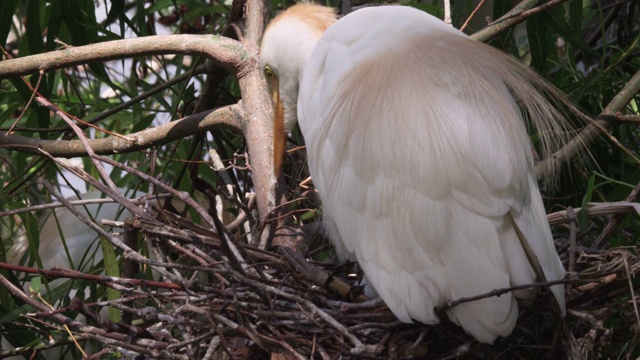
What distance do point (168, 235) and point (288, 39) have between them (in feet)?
1.53

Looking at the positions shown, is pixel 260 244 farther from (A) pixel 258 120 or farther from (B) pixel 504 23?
(B) pixel 504 23

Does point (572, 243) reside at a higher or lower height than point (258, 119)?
lower

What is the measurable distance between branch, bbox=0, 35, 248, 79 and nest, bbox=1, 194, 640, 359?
1.27 ft

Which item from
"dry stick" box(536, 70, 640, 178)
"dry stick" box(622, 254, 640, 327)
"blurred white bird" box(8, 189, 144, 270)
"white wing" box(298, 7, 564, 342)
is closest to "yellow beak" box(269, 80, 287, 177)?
"white wing" box(298, 7, 564, 342)

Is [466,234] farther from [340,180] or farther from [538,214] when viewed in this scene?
[340,180]

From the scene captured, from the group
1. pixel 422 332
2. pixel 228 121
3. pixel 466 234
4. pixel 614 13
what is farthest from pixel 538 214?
pixel 614 13

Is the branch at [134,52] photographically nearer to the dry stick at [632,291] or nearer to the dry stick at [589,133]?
the dry stick at [589,133]

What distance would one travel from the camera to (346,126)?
4.55ft

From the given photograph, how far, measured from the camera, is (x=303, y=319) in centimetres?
129

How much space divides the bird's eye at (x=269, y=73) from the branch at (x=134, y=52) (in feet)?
0.15

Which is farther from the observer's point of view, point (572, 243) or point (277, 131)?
point (277, 131)

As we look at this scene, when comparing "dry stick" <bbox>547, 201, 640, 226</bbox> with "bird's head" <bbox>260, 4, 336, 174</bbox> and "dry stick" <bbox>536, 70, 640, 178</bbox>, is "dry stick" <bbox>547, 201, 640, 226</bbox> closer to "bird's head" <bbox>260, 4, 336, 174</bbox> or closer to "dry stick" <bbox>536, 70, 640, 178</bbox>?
"dry stick" <bbox>536, 70, 640, 178</bbox>

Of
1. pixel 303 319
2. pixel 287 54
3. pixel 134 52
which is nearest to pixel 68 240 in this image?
pixel 134 52

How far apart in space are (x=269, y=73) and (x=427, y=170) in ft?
1.65
